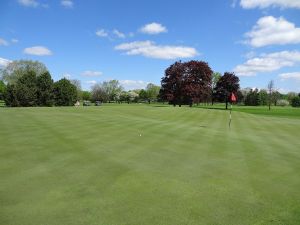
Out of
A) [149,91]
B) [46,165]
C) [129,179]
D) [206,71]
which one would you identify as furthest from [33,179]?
[149,91]

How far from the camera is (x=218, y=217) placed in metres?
6.87

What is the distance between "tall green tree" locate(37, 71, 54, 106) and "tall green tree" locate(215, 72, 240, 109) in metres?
52.3

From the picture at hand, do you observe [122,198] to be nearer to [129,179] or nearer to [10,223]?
[129,179]

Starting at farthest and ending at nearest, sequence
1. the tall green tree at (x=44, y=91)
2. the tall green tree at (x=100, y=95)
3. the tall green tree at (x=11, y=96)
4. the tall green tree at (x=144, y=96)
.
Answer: the tall green tree at (x=144, y=96)
the tall green tree at (x=100, y=95)
the tall green tree at (x=44, y=91)
the tall green tree at (x=11, y=96)

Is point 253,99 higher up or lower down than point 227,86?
lower down

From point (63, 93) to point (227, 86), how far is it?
167ft

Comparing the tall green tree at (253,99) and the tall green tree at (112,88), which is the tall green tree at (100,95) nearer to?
the tall green tree at (112,88)

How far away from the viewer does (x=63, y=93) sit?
73.0 metres

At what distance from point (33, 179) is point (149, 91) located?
178m

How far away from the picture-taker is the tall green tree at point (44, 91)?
70688mm

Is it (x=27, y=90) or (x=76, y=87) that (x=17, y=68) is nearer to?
(x=76, y=87)

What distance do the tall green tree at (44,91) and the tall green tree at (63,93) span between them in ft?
4.31

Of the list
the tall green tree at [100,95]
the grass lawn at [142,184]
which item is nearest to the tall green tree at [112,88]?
the tall green tree at [100,95]

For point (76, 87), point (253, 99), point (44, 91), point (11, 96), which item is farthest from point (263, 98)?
point (11, 96)
